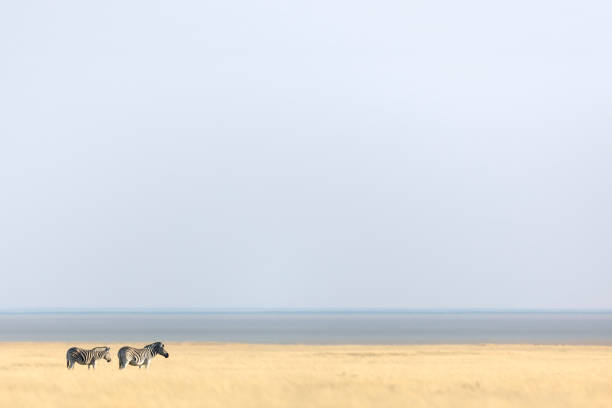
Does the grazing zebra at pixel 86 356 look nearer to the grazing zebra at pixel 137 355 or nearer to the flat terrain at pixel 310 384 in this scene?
the flat terrain at pixel 310 384

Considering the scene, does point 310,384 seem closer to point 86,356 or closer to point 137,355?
point 137,355

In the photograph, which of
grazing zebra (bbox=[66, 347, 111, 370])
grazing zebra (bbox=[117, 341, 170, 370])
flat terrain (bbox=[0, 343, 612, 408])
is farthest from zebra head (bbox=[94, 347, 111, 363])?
grazing zebra (bbox=[117, 341, 170, 370])

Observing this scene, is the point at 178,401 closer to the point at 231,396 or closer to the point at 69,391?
the point at 231,396

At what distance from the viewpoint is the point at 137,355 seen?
33656 mm

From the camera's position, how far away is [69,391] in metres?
26.2

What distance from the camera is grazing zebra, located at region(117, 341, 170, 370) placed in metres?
33.1

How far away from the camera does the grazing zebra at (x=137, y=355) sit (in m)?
33.1

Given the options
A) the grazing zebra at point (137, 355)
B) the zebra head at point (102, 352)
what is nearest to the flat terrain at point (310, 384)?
the grazing zebra at point (137, 355)

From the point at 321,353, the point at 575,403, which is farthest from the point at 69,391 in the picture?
the point at 321,353

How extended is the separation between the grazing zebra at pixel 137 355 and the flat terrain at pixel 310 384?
0.39 metres

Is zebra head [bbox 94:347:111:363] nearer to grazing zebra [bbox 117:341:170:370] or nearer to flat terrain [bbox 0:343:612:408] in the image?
flat terrain [bbox 0:343:612:408]

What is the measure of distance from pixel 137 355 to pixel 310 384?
840 centimetres

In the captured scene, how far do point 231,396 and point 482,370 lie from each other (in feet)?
43.3

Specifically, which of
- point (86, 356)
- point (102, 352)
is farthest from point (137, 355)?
point (86, 356)
